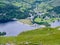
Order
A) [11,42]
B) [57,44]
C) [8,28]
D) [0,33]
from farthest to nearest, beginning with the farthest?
[8,28] → [0,33] → [11,42] → [57,44]

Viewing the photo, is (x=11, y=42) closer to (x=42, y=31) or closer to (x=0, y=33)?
(x=42, y=31)

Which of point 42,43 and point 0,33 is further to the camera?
point 0,33

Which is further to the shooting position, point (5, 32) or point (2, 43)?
point (5, 32)

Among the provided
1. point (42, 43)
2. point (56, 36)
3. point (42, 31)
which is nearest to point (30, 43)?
point (42, 43)

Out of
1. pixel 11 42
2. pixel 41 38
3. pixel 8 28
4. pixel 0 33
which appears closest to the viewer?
pixel 11 42

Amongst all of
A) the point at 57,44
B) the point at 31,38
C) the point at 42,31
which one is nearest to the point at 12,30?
the point at 42,31

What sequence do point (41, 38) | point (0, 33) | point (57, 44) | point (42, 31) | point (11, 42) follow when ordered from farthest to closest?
point (0, 33) → point (42, 31) → point (41, 38) → point (11, 42) → point (57, 44)

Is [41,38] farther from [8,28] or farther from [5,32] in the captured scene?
[8,28]

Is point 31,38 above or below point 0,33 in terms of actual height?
above

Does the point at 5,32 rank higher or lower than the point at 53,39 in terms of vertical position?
lower
